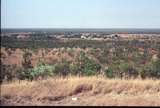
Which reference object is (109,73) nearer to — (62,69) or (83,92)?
(62,69)

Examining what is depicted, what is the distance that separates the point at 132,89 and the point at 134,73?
12.1 ft

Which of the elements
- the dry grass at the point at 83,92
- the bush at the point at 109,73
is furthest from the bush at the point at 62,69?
the dry grass at the point at 83,92

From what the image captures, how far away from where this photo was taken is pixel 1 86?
9336 mm

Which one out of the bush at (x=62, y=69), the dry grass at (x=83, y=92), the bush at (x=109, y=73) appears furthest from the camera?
the bush at (x=62, y=69)

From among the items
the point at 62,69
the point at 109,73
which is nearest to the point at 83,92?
the point at 109,73

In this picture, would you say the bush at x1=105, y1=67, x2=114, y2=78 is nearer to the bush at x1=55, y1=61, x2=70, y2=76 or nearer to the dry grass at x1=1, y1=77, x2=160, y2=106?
the bush at x1=55, y1=61, x2=70, y2=76

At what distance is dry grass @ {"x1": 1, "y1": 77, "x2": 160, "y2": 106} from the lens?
324 inches

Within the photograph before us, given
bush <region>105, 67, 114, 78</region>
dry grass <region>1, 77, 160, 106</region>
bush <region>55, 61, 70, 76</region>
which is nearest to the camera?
dry grass <region>1, 77, 160, 106</region>

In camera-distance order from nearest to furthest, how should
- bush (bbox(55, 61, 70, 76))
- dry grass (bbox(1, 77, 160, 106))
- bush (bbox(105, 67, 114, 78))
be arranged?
dry grass (bbox(1, 77, 160, 106)), bush (bbox(105, 67, 114, 78)), bush (bbox(55, 61, 70, 76))

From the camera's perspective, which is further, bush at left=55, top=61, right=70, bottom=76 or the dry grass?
bush at left=55, top=61, right=70, bottom=76

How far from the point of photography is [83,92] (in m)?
9.12

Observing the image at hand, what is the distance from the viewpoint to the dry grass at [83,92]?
8.23 m

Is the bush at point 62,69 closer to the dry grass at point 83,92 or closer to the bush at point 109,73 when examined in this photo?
the bush at point 109,73

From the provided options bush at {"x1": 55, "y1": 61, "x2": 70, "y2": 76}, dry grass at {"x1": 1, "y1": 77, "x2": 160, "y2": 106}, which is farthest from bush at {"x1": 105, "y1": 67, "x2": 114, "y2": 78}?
dry grass at {"x1": 1, "y1": 77, "x2": 160, "y2": 106}
